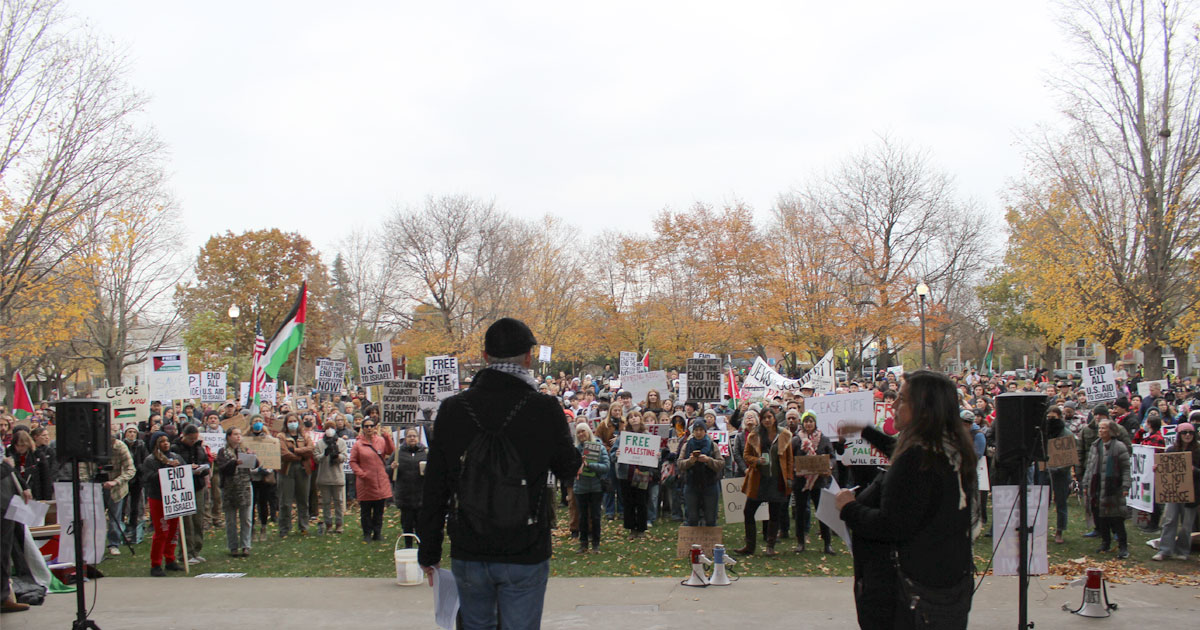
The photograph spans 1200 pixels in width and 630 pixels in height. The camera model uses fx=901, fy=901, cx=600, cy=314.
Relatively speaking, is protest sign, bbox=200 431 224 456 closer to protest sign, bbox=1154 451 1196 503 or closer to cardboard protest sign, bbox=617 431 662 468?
cardboard protest sign, bbox=617 431 662 468

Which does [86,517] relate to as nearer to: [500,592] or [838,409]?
[500,592]

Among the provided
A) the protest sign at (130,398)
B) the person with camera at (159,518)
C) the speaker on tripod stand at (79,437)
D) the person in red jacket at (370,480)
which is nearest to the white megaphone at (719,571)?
the person in red jacket at (370,480)

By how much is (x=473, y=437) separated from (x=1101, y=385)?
17621 millimetres

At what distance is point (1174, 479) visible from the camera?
1087cm

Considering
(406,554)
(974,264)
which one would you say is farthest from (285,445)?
(974,264)

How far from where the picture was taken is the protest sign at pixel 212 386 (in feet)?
78.6

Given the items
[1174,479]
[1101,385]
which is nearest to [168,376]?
[1174,479]

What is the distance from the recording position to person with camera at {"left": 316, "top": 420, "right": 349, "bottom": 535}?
14.6m

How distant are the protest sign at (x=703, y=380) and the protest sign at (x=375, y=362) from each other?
17.7ft

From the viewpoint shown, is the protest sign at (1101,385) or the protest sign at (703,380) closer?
the protest sign at (703,380)

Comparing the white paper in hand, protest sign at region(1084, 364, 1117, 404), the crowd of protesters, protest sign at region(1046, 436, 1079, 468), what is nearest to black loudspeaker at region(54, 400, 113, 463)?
the crowd of protesters

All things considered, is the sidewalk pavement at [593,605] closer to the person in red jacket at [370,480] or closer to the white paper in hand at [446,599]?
the person in red jacket at [370,480]

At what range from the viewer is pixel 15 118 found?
2034 centimetres

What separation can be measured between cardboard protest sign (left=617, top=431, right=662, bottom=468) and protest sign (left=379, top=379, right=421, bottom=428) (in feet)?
11.1
